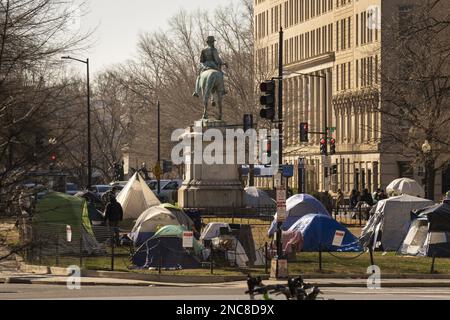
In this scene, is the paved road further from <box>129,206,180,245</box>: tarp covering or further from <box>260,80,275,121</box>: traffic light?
<box>129,206,180,245</box>: tarp covering

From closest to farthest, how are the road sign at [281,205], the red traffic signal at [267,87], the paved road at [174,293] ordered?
the paved road at [174,293]
the road sign at [281,205]
the red traffic signal at [267,87]

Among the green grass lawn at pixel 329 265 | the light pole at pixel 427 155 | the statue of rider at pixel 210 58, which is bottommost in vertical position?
the green grass lawn at pixel 329 265

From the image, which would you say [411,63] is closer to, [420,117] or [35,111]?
[420,117]

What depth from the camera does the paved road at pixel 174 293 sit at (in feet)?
109

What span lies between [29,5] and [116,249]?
60.6ft

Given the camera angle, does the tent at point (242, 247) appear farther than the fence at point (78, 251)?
No

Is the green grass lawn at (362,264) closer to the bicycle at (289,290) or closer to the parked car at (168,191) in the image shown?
the bicycle at (289,290)

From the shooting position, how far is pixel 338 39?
386 ft

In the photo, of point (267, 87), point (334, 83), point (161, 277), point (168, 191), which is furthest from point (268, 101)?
point (334, 83)

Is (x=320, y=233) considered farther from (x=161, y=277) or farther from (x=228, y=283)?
(x=228, y=283)

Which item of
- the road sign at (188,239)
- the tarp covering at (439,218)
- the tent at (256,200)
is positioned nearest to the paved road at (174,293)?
the road sign at (188,239)

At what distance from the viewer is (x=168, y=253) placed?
41.9m

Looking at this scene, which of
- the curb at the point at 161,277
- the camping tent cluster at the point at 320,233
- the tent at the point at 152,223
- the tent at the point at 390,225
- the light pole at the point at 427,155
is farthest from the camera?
the light pole at the point at 427,155
